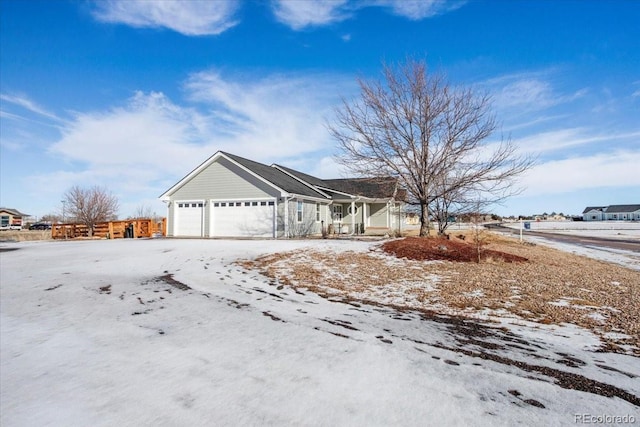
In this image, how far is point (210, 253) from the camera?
40.0ft

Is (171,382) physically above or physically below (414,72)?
below

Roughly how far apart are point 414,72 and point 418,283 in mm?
12009

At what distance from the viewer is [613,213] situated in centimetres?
Answer: 9331

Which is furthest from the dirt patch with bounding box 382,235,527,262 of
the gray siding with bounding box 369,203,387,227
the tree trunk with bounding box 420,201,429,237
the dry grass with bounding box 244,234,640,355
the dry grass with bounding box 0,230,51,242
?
the dry grass with bounding box 0,230,51,242

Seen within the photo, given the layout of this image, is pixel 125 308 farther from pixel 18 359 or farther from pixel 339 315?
pixel 339 315

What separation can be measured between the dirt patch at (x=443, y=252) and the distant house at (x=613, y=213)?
339ft

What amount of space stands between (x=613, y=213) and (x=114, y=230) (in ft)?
385

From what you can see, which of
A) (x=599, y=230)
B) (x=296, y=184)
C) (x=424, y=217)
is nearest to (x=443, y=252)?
(x=424, y=217)

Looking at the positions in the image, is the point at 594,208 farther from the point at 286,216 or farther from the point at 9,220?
the point at 9,220

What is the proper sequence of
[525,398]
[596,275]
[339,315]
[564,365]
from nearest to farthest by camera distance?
[525,398], [564,365], [339,315], [596,275]

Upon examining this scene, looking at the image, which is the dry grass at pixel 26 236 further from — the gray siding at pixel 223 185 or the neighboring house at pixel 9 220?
the neighboring house at pixel 9 220

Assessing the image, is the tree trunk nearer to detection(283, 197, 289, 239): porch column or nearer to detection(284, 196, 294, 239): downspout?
detection(284, 196, 294, 239): downspout

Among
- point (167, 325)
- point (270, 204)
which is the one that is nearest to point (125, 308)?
point (167, 325)

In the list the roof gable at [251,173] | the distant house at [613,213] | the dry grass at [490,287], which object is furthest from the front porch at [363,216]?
the distant house at [613,213]
